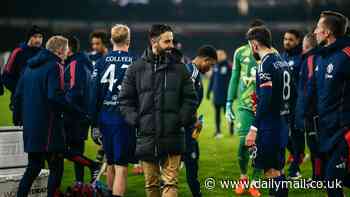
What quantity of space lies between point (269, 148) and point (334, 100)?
3.68ft

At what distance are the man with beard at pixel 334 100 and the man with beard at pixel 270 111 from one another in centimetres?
67

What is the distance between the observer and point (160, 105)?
6.11 metres

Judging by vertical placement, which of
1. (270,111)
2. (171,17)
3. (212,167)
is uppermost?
(171,17)

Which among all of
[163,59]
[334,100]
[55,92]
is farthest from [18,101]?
[334,100]

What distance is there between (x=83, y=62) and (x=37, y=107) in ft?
6.36

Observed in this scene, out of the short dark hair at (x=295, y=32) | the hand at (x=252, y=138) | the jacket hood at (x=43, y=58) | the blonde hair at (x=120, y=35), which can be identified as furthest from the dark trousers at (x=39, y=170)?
the short dark hair at (x=295, y=32)

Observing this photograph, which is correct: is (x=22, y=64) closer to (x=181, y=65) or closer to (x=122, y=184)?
(x=122, y=184)

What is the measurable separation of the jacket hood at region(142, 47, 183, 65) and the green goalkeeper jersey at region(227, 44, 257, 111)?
270 centimetres

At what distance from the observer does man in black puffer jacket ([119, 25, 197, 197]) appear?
6.11 meters

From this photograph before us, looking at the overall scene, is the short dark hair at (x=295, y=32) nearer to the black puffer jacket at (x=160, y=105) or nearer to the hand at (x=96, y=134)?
the hand at (x=96, y=134)

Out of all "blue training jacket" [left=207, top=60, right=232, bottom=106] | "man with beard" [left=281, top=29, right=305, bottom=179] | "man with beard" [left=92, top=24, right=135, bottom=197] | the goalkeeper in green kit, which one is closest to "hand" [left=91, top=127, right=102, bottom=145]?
"man with beard" [left=92, top=24, right=135, bottom=197]

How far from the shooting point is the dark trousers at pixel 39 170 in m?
7.23

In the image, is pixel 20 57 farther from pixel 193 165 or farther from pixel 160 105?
pixel 160 105

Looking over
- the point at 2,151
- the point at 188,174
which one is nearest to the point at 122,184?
the point at 188,174
